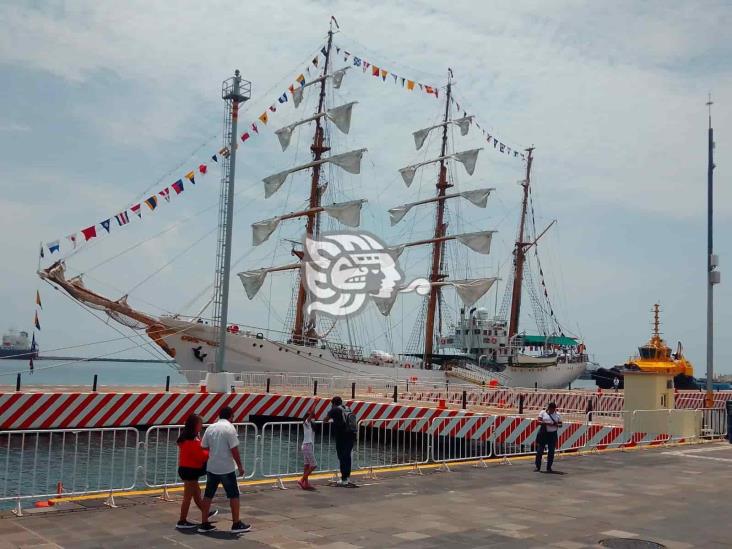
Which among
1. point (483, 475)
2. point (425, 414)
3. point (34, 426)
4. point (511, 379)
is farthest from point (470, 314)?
point (483, 475)

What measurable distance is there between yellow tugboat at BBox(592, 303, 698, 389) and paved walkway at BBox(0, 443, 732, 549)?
8.90m

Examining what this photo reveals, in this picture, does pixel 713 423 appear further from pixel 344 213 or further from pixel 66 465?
pixel 344 213

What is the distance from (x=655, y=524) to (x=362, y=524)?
3.77 meters

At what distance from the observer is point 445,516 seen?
9.64 metres

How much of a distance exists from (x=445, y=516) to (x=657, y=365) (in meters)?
18.2

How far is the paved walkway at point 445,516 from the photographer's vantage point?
820 cm

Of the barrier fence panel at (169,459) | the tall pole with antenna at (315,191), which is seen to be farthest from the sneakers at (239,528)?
the tall pole with antenna at (315,191)

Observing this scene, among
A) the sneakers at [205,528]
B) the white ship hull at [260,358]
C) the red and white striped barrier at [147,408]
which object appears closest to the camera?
the sneakers at [205,528]

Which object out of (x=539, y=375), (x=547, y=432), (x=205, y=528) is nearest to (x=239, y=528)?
(x=205, y=528)

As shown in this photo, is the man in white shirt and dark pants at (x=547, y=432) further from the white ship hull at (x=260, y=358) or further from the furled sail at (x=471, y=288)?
the furled sail at (x=471, y=288)

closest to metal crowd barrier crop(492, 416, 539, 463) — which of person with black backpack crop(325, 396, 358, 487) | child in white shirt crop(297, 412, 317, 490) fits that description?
person with black backpack crop(325, 396, 358, 487)

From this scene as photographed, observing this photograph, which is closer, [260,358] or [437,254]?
[260,358]

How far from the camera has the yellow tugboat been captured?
2423 centimetres

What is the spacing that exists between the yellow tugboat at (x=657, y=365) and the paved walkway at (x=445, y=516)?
8.90 m
